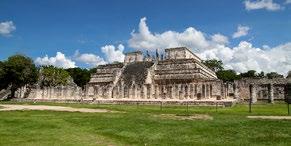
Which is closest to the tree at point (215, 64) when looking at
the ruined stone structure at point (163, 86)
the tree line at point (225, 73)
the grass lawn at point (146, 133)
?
the tree line at point (225, 73)

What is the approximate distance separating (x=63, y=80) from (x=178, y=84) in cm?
2462

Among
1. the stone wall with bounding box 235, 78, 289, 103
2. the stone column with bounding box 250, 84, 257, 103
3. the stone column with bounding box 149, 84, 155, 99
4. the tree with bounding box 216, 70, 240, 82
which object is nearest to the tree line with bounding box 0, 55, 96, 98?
the stone column with bounding box 149, 84, 155, 99

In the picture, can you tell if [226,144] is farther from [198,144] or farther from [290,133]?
[290,133]

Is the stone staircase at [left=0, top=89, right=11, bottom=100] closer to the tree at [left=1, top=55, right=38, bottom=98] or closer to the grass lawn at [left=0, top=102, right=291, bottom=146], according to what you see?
the tree at [left=1, top=55, right=38, bottom=98]

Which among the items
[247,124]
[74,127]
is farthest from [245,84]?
[74,127]

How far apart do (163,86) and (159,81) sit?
8.52 ft

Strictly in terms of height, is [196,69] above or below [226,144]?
above

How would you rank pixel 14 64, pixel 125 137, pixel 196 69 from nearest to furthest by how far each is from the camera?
1. pixel 125 137
2. pixel 196 69
3. pixel 14 64

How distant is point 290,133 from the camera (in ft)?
43.7

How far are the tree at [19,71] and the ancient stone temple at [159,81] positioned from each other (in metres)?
8.91

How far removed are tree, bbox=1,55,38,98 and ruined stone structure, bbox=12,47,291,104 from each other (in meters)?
2.40

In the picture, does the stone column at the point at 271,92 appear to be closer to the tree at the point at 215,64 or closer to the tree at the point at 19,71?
the tree at the point at 19,71

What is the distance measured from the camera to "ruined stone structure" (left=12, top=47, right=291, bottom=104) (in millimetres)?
40438

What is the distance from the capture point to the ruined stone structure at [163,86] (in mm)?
40438
